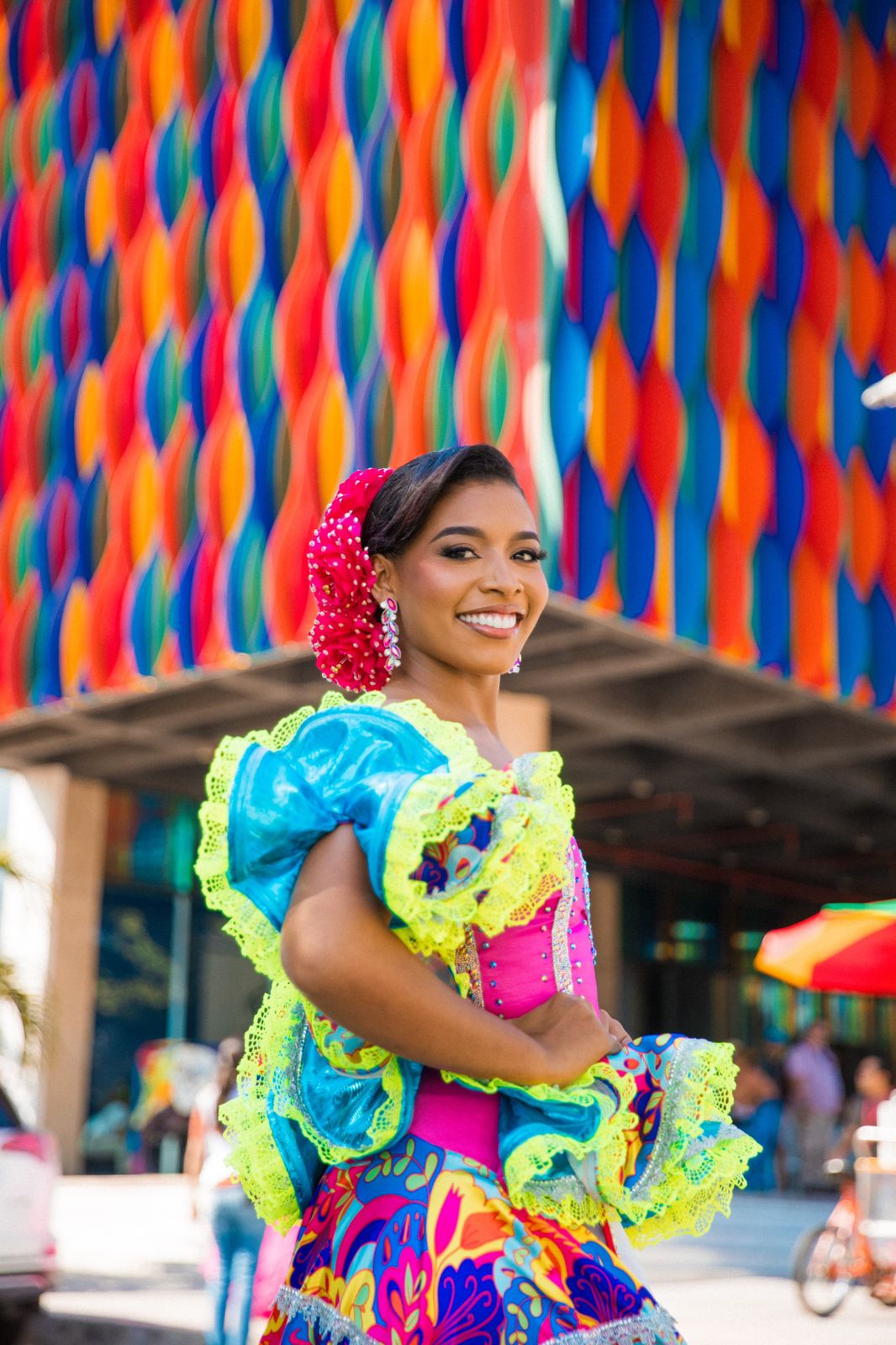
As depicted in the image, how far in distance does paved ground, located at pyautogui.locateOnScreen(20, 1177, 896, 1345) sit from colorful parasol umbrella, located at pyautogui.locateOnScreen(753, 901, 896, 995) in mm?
1972

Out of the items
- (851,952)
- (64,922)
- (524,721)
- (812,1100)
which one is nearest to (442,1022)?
(851,952)

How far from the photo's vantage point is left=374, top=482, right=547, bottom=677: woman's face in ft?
7.00

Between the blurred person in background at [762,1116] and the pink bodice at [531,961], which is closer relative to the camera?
the pink bodice at [531,961]

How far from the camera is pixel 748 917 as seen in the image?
29797 millimetres

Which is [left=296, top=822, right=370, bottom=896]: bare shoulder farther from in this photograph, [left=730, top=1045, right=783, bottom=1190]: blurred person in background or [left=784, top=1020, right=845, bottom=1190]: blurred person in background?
[left=784, top=1020, right=845, bottom=1190]: blurred person in background

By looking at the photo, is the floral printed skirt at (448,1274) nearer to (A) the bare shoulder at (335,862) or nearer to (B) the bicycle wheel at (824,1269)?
(A) the bare shoulder at (335,862)

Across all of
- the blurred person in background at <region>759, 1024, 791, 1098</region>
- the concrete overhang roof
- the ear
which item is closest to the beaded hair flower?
the ear

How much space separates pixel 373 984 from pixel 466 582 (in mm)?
592

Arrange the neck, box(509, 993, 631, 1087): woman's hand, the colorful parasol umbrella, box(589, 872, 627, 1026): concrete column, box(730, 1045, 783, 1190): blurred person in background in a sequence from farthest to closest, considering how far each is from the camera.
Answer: box(589, 872, 627, 1026): concrete column
box(730, 1045, 783, 1190): blurred person in background
the colorful parasol umbrella
the neck
box(509, 993, 631, 1087): woman's hand

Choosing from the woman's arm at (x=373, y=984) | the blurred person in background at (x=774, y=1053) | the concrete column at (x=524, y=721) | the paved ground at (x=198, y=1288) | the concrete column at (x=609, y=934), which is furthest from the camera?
the concrete column at (x=609, y=934)

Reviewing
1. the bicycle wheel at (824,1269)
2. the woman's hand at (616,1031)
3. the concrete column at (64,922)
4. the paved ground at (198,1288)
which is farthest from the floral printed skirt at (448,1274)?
the concrete column at (64,922)

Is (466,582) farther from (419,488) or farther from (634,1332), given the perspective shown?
(634,1332)

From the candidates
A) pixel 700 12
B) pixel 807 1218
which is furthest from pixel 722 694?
pixel 700 12

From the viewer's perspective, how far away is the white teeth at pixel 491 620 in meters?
2.14
